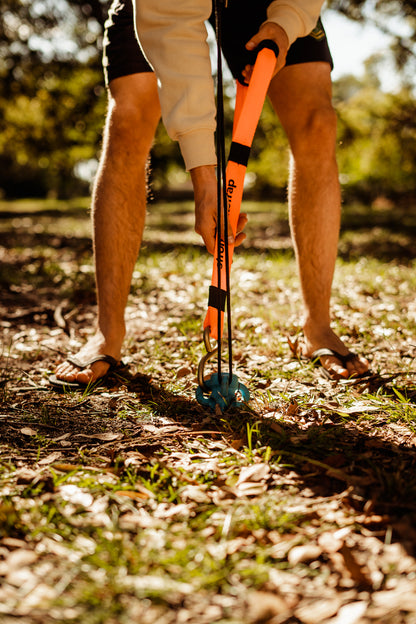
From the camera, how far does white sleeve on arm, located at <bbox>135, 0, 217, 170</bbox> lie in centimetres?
179

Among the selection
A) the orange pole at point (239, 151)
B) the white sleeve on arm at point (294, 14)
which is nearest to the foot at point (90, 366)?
the orange pole at point (239, 151)

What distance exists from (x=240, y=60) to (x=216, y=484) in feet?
5.94

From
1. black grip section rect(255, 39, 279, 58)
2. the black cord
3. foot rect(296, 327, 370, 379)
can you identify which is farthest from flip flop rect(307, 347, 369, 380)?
black grip section rect(255, 39, 279, 58)

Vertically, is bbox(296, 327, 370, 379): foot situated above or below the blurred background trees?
below

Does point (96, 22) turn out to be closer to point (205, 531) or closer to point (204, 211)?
point (204, 211)

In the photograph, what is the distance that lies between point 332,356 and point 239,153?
974mm

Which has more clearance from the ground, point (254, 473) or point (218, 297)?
point (218, 297)

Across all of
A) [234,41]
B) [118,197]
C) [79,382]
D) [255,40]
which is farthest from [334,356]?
[234,41]

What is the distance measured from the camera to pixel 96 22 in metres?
10.3

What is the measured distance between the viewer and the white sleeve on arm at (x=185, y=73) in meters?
1.79

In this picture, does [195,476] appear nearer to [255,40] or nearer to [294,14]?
[255,40]

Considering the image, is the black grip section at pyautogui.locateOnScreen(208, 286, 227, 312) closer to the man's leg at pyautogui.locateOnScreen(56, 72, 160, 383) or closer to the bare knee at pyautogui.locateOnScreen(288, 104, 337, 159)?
the man's leg at pyautogui.locateOnScreen(56, 72, 160, 383)

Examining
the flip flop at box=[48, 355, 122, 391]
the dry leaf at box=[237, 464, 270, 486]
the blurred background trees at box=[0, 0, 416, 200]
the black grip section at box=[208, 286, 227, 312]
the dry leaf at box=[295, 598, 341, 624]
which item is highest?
the blurred background trees at box=[0, 0, 416, 200]

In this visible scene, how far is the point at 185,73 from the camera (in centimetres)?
179
